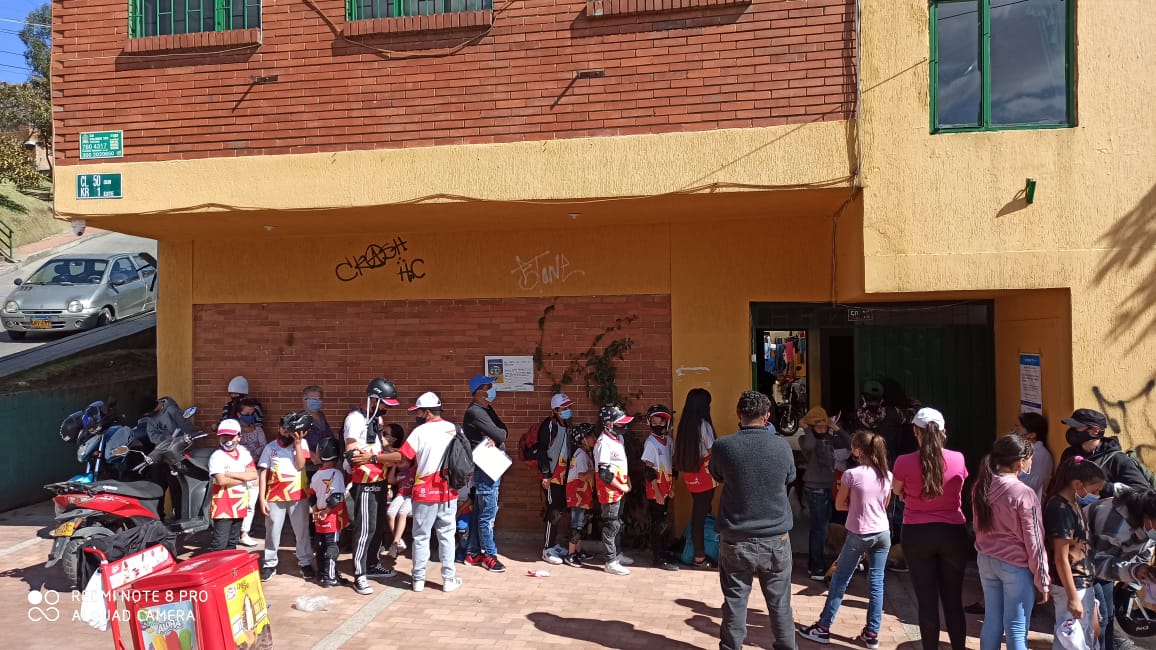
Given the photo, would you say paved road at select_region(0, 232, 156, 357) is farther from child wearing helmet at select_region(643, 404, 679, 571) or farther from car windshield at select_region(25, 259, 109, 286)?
child wearing helmet at select_region(643, 404, 679, 571)

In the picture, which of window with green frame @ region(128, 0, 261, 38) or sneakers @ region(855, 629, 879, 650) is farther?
window with green frame @ region(128, 0, 261, 38)

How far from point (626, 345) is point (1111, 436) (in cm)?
439

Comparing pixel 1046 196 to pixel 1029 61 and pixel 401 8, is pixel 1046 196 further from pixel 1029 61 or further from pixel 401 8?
pixel 401 8

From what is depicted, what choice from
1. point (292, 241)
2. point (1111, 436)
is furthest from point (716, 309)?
point (292, 241)

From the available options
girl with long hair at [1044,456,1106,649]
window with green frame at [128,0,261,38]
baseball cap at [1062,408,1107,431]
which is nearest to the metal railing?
window with green frame at [128,0,261,38]

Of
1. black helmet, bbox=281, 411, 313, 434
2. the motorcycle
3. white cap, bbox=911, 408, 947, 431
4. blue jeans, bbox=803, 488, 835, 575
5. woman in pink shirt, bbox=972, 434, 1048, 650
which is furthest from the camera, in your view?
blue jeans, bbox=803, 488, 835, 575

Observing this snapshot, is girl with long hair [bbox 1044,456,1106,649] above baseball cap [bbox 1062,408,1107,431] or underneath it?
underneath

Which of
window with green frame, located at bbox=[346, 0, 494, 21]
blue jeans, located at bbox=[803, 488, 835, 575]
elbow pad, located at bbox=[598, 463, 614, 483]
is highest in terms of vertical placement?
window with green frame, located at bbox=[346, 0, 494, 21]

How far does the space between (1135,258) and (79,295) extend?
16379 mm

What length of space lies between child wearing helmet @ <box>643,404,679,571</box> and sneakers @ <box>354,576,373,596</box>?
107 inches

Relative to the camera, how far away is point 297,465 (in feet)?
23.0

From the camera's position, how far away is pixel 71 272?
15.5 meters

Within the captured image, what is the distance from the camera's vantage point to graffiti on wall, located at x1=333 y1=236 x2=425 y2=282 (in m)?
8.84

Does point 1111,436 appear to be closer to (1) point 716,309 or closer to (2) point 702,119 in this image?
(1) point 716,309
